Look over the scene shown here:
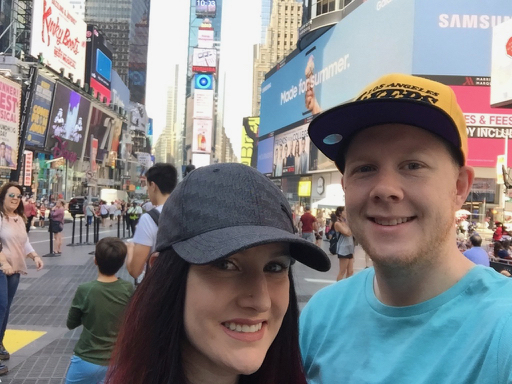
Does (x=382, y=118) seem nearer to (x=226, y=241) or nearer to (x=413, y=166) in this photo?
(x=413, y=166)

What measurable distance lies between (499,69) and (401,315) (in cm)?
2590

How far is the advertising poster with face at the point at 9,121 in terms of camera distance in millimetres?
26031

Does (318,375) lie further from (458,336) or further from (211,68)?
(211,68)

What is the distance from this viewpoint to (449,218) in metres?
1.58

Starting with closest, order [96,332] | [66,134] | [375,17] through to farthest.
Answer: [96,332]
[375,17]
[66,134]

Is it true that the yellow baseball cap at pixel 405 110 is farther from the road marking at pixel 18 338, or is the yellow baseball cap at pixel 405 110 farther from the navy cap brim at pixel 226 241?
the road marking at pixel 18 338

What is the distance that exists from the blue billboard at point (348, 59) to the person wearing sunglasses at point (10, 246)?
31.4 metres

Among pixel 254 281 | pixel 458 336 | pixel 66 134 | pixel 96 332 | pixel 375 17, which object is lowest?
pixel 96 332

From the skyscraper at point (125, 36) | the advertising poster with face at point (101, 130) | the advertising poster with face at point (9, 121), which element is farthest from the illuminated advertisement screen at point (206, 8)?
the advertising poster with face at point (9, 121)

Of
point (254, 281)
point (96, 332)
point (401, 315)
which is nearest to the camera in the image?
point (254, 281)

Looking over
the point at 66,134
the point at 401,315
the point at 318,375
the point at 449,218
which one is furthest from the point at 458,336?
the point at 66,134

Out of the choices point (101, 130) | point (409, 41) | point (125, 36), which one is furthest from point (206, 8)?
point (409, 41)

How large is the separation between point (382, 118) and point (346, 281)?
0.77 meters

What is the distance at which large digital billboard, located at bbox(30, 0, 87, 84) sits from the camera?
39375 millimetres
